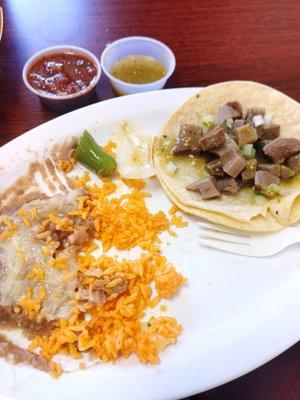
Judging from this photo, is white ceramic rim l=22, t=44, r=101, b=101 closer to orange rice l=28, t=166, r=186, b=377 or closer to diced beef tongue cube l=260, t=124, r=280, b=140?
orange rice l=28, t=166, r=186, b=377

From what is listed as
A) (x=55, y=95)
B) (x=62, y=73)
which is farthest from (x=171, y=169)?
(x=62, y=73)

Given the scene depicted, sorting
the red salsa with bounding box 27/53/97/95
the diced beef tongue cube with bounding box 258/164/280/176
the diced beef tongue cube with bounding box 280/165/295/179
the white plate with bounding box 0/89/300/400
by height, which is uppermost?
the red salsa with bounding box 27/53/97/95

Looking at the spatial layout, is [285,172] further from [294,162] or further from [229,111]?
[229,111]

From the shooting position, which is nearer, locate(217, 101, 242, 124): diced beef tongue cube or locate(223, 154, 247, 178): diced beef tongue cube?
locate(223, 154, 247, 178): diced beef tongue cube

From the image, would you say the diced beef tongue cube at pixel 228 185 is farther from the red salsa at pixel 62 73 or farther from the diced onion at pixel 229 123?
the red salsa at pixel 62 73

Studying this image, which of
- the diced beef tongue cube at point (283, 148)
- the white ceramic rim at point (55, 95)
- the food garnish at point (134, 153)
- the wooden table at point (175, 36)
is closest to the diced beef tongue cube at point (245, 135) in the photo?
the diced beef tongue cube at point (283, 148)

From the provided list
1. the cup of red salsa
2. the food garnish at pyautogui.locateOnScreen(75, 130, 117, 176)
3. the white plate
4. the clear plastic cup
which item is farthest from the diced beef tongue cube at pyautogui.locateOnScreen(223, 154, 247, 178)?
the cup of red salsa
